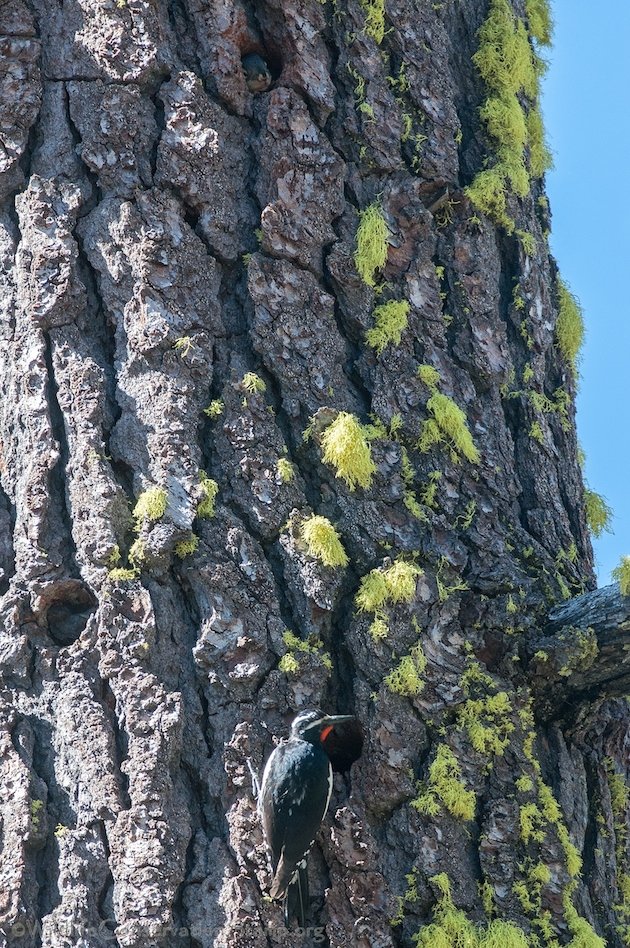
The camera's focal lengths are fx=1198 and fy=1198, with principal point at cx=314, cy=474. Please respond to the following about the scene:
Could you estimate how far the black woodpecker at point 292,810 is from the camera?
246cm

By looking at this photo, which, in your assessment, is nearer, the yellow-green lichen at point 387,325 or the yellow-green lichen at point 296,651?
the yellow-green lichen at point 296,651

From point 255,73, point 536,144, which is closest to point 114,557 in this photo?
point 255,73

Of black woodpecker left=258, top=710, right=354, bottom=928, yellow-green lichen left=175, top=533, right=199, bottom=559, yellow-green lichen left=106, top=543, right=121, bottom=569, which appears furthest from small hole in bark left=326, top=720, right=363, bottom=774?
yellow-green lichen left=106, top=543, right=121, bottom=569

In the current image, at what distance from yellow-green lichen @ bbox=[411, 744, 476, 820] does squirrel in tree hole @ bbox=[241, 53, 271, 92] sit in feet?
5.77

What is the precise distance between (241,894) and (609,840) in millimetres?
1026

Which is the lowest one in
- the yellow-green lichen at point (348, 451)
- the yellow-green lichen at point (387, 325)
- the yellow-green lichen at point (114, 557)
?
the yellow-green lichen at point (114, 557)

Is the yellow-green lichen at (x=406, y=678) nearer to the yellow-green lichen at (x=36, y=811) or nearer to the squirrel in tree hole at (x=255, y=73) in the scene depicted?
the yellow-green lichen at (x=36, y=811)

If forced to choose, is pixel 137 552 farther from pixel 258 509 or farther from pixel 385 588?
pixel 385 588

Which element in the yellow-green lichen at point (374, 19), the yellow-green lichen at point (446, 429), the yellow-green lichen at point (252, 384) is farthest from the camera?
the yellow-green lichen at point (374, 19)

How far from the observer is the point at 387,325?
3061mm

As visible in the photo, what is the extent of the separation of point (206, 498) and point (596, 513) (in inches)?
54.0

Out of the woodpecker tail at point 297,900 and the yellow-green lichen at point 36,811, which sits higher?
the yellow-green lichen at point 36,811

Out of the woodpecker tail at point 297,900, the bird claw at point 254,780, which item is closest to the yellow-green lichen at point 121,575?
the bird claw at point 254,780

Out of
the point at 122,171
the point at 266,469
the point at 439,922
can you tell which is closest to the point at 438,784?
the point at 439,922
